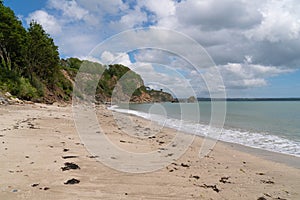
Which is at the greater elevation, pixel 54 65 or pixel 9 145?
pixel 54 65

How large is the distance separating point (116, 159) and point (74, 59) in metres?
96.4

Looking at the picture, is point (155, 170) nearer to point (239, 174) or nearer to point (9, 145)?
point (239, 174)

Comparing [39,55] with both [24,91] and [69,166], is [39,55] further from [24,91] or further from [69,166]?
[69,166]

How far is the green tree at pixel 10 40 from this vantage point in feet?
88.5

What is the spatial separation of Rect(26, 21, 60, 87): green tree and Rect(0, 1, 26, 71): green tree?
120 centimetres

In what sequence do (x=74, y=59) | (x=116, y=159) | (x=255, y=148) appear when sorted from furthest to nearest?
(x=74, y=59) → (x=255, y=148) → (x=116, y=159)

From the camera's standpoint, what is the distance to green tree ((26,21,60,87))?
107ft

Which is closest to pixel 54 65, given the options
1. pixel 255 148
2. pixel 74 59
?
pixel 255 148

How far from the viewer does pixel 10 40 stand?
2870 centimetres

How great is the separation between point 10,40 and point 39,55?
5568 mm

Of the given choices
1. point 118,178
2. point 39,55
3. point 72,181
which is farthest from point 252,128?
point 39,55

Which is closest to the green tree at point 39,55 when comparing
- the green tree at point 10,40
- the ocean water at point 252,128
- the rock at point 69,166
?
the green tree at point 10,40

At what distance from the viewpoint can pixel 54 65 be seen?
39375mm

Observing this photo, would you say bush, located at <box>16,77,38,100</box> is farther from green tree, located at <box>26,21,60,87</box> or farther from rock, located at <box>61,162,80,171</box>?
rock, located at <box>61,162,80,171</box>
